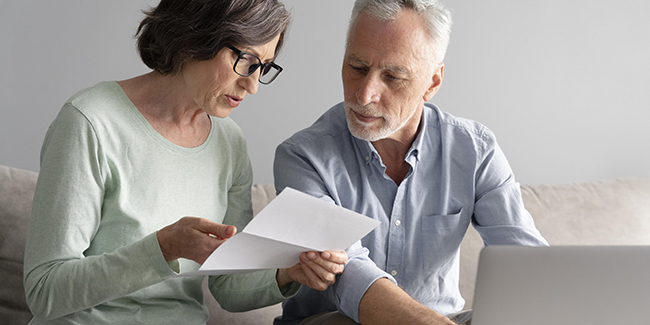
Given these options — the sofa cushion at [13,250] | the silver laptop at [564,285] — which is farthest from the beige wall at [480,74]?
the silver laptop at [564,285]

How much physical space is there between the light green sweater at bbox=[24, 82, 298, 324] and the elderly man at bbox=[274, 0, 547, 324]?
17 centimetres

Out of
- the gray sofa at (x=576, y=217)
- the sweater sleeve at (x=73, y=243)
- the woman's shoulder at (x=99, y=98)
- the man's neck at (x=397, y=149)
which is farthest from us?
the gray sofa at (x=576, y=217)

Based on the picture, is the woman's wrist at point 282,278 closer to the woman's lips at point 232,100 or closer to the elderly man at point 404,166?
the elderly man at point 404,166

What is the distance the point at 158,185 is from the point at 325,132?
1.51 ft

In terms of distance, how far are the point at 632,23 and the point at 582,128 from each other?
1.65 ft

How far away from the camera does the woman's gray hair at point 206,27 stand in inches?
45.9

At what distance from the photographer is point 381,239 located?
1387mm

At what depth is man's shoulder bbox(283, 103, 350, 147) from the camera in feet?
4.66

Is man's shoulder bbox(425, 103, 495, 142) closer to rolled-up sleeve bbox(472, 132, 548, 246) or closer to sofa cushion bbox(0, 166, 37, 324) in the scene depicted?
rolled-up sleeve bbox(472, 132, 548, 246)

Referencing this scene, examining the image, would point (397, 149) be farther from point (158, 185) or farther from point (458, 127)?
point (158, 185)

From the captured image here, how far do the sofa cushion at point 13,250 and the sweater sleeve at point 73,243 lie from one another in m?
0.56

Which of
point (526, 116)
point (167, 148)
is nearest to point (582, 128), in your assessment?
point (526, 116)

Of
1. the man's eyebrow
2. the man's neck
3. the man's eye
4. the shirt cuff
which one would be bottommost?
the shirt cuff

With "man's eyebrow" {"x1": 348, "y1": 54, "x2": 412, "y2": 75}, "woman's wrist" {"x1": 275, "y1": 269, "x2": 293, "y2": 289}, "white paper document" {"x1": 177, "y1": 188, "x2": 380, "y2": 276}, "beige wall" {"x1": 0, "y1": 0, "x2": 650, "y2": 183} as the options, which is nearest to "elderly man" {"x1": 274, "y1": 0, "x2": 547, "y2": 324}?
"man's eyebrow" {"x1": 348, "y1": 54, "x2": 412, "y2": 75}
